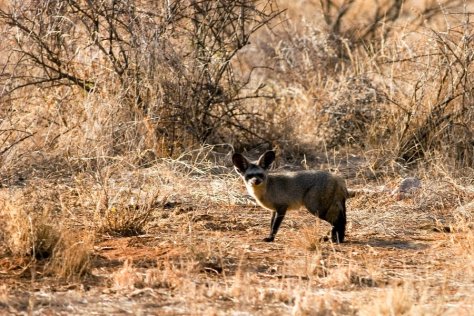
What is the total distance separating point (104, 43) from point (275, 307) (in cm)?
630

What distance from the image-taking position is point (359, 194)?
402 inches

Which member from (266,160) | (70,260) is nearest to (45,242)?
(70,260)

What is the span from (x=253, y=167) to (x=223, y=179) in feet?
5.28

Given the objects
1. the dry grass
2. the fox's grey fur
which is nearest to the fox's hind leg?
the fox's grey fur

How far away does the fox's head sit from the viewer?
8.47 metres

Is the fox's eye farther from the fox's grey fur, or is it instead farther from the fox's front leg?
the fox's front leg

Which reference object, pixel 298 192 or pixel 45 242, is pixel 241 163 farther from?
pixel 45 242

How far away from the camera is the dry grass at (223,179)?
6.46 metres

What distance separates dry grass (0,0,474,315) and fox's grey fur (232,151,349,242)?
0.24m

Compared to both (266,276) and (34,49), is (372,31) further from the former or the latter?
(266,276)

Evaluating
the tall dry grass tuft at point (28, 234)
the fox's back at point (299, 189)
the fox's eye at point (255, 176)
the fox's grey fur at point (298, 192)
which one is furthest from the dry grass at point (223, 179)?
the fox's eye at point (255, 176)

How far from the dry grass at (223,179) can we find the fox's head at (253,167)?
1.86 feet

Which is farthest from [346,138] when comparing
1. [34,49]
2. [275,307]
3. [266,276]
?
[275,307]

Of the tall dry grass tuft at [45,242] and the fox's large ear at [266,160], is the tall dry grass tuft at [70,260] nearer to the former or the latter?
the tall dry grass tuft at [45,242]
